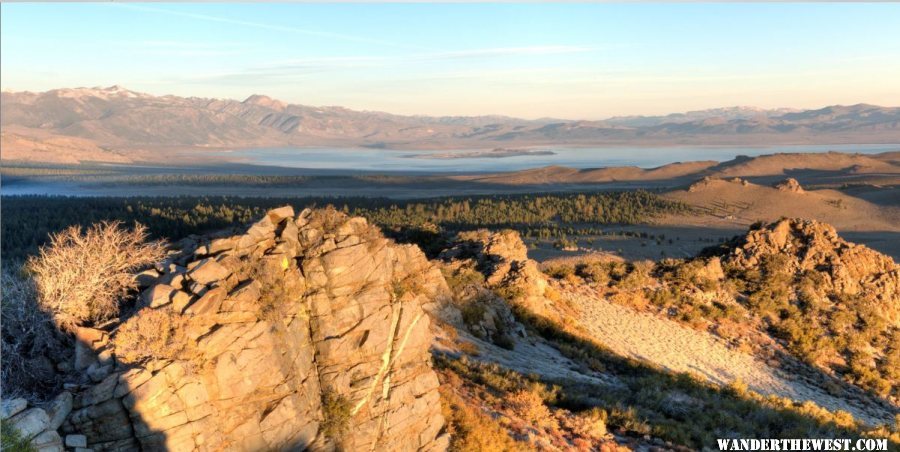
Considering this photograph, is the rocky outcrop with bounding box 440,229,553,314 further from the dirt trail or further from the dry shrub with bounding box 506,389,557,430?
the dry shrub with bounding box 506,389,557,430

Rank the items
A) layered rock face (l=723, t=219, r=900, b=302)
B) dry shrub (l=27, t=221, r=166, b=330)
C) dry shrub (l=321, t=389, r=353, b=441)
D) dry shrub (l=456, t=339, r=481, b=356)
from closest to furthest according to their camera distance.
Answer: dry shrub (l=27, t=221, r=166, b=330)
dry shrub (l=321, t=389, r=353, b=441)
dry shrub (l=456, t=339, r=481, b=356)
layered rock face (l=723, t=219, r=900, b=302)

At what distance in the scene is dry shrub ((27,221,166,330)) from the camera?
27.4 ft

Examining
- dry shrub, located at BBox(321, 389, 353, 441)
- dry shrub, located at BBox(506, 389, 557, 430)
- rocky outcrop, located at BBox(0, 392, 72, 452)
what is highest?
rocky outcrop, located at BBox(0, 392, 72, 452)

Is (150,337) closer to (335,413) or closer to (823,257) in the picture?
(335,413)

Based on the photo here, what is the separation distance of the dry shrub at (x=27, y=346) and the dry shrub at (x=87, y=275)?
159mm

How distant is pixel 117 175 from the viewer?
12669 centimetres

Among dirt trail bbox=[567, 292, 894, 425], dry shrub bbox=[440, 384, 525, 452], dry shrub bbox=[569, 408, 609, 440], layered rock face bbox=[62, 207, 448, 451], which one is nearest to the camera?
layered rock face bbox=[62, 207, 448, 451]

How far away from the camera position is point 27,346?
795 cm

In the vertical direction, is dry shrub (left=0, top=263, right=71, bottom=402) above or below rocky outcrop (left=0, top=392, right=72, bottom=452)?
above

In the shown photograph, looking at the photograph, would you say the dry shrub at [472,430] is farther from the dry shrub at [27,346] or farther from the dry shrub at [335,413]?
the dry shrub at [27,346]

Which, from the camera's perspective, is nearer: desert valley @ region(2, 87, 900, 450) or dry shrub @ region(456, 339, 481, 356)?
desert valley @ region(2, 87, 900, 450)

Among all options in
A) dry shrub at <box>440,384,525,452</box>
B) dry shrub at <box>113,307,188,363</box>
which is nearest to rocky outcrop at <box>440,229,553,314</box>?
dry shrub at <box>440,384,525,452</box>

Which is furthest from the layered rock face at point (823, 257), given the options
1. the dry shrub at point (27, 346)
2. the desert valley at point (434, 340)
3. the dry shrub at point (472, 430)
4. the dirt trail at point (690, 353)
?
the dry shrub at point (27, 346)

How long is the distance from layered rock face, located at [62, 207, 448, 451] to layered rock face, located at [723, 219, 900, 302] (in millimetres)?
18089
